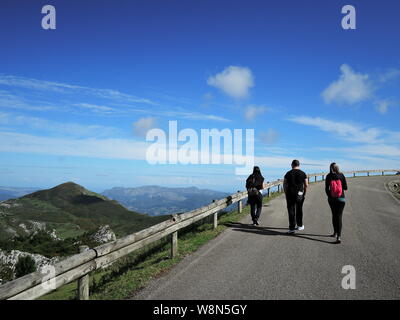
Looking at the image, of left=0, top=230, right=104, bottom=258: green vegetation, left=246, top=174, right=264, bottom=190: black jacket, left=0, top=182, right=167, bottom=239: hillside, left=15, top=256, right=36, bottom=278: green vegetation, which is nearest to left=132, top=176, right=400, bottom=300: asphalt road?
left=246, top=174, right=264, bottom=190: black jacket

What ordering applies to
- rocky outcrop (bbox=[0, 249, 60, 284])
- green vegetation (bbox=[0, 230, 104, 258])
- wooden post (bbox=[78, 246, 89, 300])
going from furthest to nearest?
green vegetation (bbox=[0, 230, 104, 258]), rocky outcrop (bbox=[0, 249, 60, 284]), wooden post (bbox=[78, 246, 89, 300])

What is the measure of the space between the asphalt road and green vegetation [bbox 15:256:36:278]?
72.9 ft

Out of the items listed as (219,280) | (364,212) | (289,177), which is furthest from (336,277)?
(364,212)

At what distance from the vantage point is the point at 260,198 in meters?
11.5

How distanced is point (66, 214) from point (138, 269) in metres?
75.7

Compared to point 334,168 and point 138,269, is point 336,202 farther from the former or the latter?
point 138,269

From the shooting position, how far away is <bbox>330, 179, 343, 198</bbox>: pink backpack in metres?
8.89

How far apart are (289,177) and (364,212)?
6.30 metres

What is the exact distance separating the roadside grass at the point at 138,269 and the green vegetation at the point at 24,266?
18945 millimetres

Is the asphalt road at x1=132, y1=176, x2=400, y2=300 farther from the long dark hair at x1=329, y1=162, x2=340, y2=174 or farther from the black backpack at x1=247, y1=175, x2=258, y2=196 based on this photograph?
the long dark hair at x1=329, y1=162, x2=340, y2=174

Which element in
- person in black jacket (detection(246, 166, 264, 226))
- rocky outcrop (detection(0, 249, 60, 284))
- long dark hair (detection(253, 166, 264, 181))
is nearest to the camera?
person in black jacket (detection(246, 166, 264, 226))

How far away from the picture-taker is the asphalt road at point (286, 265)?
5.16 metres

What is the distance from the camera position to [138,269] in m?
7.75
